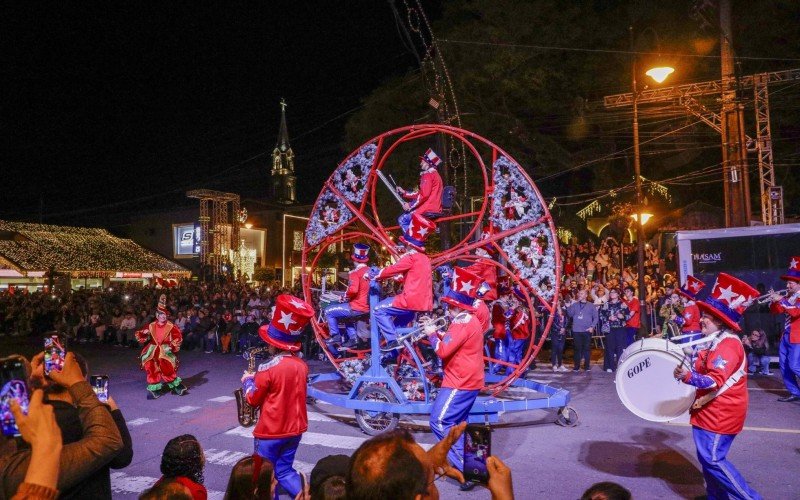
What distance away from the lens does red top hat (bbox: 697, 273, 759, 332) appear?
4.86 meters

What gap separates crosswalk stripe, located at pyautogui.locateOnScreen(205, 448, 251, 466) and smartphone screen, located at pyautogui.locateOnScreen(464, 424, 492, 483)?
16.0ft

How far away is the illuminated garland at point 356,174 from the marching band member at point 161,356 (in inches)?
182

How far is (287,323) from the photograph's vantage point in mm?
5109

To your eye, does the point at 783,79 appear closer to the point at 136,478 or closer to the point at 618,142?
the point at 618,142

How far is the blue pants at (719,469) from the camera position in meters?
4.58

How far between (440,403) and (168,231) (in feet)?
158

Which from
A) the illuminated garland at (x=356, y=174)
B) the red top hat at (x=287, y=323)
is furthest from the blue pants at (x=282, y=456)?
the illuminated garland at (x=356, y=174)

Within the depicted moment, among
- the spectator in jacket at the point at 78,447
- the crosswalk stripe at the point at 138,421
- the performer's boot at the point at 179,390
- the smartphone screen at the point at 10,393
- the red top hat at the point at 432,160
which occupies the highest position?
the red top hat at the point at 432,160

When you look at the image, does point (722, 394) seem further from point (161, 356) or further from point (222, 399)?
point (161, 356)

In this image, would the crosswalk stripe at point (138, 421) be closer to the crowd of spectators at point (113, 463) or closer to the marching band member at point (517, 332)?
the crowd of spectators at point (113, 463)

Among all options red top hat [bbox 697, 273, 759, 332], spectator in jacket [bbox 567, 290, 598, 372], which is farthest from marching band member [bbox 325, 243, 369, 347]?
spectator in jacket [bbox 567, 290, 598, 372]

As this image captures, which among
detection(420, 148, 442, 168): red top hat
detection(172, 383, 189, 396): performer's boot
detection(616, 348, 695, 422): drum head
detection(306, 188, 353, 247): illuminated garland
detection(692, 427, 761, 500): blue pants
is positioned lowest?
detection(172, 383, 189, 396): performer's boot

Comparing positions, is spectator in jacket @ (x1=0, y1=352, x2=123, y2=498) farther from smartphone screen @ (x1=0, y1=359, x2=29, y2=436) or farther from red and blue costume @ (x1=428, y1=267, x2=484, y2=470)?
red and blue costume @ (x1=428, y1=267, x2=484, y2=470)

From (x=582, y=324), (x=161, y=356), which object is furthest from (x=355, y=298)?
(x=582, y=324)
